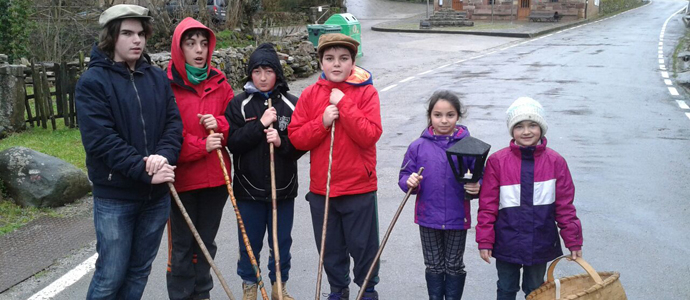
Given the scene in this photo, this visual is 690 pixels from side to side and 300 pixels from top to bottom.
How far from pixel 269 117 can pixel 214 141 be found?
1.27ft

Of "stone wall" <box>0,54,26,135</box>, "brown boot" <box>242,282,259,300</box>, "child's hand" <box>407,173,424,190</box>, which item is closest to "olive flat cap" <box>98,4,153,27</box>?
"child's hand" <box>407,173,424,190</box>

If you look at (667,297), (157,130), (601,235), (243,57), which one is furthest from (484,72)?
(157,130)

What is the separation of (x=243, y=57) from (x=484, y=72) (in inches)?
254

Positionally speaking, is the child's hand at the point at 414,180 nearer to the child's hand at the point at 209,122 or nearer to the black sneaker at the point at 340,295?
the black sneaker at the point at 340,295

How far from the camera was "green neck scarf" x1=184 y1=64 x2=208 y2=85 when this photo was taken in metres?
3.89

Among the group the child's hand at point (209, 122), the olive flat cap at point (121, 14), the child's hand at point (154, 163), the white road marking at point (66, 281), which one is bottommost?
the white road marking at point (66, 281)

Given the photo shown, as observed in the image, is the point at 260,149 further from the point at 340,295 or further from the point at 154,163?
the point at 340,295

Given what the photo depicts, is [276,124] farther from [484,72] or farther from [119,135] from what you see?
[484,72]

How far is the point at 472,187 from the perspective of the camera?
368cm

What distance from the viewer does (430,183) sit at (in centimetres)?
383

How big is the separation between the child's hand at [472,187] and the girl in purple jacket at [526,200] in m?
0.08

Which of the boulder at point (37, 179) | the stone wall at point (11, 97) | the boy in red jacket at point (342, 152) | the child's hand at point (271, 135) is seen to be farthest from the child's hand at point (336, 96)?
the stone wall at point (11, 97)

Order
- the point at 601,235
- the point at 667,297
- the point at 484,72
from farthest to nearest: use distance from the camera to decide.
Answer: the point at 484,72 < the point at 601,235 < the point at 667,297

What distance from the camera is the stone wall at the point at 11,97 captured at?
921 cm
